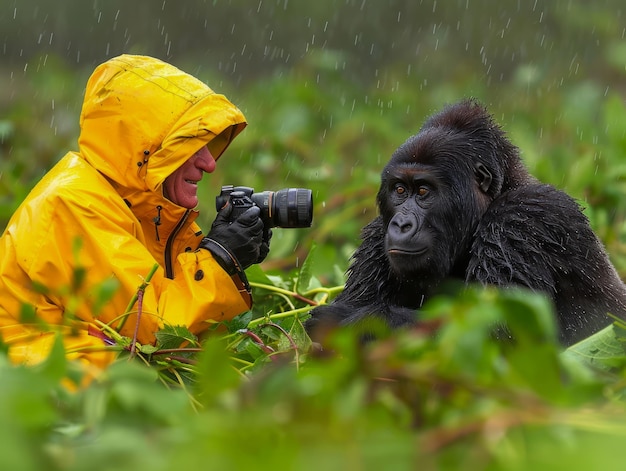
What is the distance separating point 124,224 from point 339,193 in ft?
9.03

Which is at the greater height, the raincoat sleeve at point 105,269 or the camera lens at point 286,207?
the camera lens at point 286,207

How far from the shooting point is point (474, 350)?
6.08ft

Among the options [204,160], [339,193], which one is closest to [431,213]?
[204,160]

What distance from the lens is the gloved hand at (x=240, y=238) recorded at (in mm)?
3953

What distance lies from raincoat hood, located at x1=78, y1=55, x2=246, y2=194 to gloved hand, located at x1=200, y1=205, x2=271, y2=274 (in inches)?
11.8

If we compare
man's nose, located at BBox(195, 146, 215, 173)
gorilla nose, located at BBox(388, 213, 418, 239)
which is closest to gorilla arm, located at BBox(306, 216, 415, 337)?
gorilla nose, located at BBox(388, 213, 418, 239)

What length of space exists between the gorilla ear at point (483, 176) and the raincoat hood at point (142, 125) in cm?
101

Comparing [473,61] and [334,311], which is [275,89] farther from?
[334,311]

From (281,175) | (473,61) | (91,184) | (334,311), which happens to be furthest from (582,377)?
(473,61)

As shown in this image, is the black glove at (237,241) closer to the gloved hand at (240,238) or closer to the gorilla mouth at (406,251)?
the gloved hand at (240,238)

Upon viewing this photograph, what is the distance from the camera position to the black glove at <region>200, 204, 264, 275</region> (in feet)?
12.9

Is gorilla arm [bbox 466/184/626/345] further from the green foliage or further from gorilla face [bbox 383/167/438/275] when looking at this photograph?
the green foliage

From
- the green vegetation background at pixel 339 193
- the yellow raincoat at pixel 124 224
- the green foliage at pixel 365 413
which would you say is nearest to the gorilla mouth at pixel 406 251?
the green vegetation background at pixel 339 193

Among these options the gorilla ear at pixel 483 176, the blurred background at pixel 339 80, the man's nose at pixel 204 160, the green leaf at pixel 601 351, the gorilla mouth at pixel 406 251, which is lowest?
the blurred background at pixel 339 80
